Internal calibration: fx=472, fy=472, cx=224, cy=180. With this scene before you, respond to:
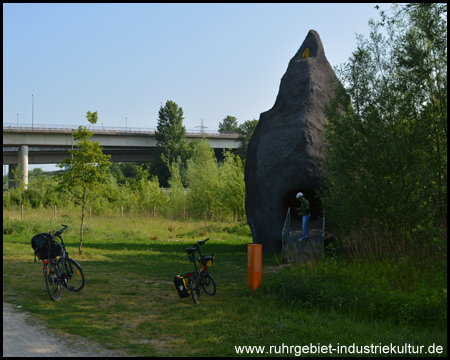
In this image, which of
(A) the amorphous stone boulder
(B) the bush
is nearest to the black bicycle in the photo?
(B) the bush

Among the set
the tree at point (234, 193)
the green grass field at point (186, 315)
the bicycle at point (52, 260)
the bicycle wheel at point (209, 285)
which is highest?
the tree at point (234, 193)

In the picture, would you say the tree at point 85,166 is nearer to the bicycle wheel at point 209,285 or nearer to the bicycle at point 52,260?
the bicycle at point 52,260

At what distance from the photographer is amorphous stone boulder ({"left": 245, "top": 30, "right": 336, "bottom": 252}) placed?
18172 mm

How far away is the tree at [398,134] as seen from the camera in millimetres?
11758

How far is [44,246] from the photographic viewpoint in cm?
1039

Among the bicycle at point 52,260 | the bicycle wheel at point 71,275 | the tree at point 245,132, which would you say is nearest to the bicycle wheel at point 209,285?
the bicycle wheel at point 71,275

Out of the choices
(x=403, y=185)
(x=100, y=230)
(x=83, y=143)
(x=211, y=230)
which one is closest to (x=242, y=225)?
(x=211, y=230)

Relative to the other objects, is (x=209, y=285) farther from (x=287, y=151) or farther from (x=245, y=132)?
(x=245, y=132)

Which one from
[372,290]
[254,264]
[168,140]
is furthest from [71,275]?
[168,140]

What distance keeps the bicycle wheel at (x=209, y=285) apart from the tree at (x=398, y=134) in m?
4.97

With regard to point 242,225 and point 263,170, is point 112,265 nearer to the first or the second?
point 263,170

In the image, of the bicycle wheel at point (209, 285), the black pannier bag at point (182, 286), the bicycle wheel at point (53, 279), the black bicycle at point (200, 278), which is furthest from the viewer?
the bicycle wheel at point (209, 285)

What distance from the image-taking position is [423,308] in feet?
27.1

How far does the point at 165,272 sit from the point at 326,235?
257 inches
